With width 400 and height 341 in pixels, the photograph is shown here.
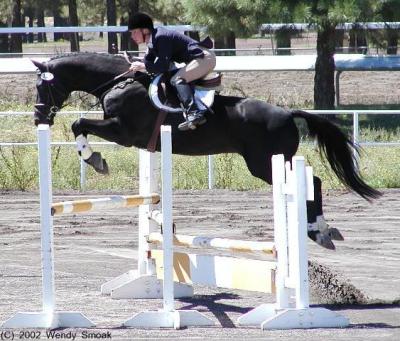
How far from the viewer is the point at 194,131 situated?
981 centimetres

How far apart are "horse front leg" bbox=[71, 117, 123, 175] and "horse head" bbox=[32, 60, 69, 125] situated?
53cm

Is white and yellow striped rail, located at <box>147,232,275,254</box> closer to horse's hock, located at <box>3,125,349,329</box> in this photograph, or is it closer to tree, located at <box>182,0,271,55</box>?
horse's hock, located at <box>3,125,349,329</box>

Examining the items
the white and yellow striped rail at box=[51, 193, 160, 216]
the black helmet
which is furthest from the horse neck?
the white and yellow striped rail at box=[51, 193, 160, 216]

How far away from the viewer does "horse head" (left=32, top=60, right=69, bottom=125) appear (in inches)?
399

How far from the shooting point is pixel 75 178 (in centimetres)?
1752

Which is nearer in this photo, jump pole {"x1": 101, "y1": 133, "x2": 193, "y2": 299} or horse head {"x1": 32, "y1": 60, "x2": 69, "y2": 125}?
jump pole {"x1": 101, "y1": 133, "x2": 193, "y2": 299}

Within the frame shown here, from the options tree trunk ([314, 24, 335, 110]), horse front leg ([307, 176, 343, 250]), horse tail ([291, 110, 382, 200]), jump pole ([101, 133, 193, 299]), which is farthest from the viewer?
tree trunk ([314, 24, 335, 110])

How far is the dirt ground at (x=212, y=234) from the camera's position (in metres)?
7.84

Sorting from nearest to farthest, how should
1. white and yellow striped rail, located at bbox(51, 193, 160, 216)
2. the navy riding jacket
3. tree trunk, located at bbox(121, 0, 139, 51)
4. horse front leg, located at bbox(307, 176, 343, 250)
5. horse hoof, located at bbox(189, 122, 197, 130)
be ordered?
white and yellow striped rail, located at bbox(51, 193, 160, 216)
horse front leg, located at bbox(307, 176, 343, 250)
the navy riding jacket
horse hoof, located at bbox(189, 122, 197, 130)
tree trunk, located at bbox(121, 0, 139, 51)

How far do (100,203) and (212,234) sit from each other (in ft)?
15.6

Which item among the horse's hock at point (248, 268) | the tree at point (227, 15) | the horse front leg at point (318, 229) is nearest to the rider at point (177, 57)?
the horse front leg at point (318, 229)

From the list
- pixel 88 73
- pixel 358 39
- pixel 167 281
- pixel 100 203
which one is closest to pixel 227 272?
pixel 167 281

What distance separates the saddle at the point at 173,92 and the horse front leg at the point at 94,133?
416 millimetres

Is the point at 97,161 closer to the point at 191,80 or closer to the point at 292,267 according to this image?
the point at 191,80
